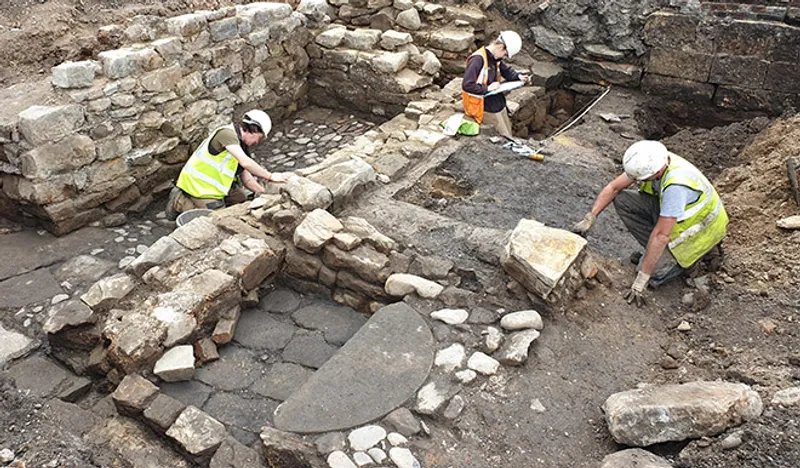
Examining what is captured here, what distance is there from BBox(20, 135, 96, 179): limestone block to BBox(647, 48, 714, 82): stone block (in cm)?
632

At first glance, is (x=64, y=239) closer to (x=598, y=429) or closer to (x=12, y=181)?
(x=12, y=181)

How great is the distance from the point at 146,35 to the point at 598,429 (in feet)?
18.1

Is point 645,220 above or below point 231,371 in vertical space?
Result: above

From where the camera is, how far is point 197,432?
3.79 metres

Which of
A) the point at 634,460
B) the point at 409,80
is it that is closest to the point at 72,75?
the point at 409,80

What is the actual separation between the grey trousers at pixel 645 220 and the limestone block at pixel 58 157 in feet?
15.2

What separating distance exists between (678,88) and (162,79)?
587 centimetres

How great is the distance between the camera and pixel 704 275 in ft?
15.7

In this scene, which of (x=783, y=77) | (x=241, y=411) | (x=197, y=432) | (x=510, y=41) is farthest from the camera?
(x=783, y=77)

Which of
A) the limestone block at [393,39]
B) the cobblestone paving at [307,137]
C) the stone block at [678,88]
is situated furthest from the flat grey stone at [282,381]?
the stone block at [678,88]

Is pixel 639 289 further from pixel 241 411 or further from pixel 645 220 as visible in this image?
pixel 241 411

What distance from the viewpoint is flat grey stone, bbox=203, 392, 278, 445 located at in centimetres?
407

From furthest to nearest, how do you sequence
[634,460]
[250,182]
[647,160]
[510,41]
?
[510,41]
[250,182]
[647,160]
[634,460]

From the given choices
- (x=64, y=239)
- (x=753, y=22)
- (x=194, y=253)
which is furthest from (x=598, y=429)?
(x=753, y=22)
